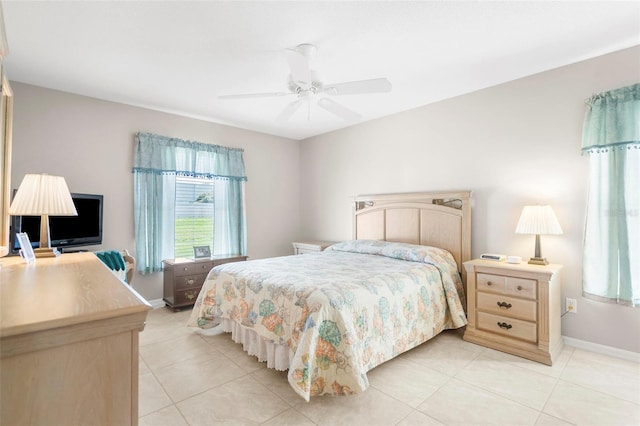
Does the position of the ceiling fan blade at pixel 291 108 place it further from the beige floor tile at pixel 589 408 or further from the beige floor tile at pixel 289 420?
the beige floor tile at pixel 589 408

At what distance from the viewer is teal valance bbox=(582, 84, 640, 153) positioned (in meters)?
2.40

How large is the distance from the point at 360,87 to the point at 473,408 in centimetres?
235

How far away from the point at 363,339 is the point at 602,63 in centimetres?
307

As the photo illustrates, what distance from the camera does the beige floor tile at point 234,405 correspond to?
71.2 inches

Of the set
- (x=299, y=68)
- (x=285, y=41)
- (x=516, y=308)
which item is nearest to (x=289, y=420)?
(x=516, y=308)

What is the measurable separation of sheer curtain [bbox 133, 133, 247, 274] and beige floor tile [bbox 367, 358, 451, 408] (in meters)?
2.89

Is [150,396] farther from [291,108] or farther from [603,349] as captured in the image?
[603,349]

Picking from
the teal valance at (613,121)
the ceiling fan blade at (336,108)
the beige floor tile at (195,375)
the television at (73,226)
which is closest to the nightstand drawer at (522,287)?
the teal valance at (613,121)

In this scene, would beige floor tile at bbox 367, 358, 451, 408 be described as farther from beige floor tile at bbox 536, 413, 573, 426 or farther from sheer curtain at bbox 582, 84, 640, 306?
sheer curtain at bbox 582, 84, 640, 306

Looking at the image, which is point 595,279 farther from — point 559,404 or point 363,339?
point 363,339

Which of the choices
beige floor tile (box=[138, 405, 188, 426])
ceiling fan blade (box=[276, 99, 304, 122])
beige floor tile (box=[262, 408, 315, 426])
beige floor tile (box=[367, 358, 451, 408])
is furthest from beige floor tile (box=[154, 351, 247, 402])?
ceiling fan blade (box=[276, 99, 304, 122])

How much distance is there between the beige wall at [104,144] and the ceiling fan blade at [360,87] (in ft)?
8.42

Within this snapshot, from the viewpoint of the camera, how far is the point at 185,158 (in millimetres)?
4137

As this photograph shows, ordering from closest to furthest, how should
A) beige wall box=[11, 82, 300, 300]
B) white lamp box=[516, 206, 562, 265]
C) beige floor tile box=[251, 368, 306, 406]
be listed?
beige floor tile box=[251, 368, 306, 406] < white lamp box=[516, 206, 562, 265] < beige wall box=[11, 82, 300, 300]
